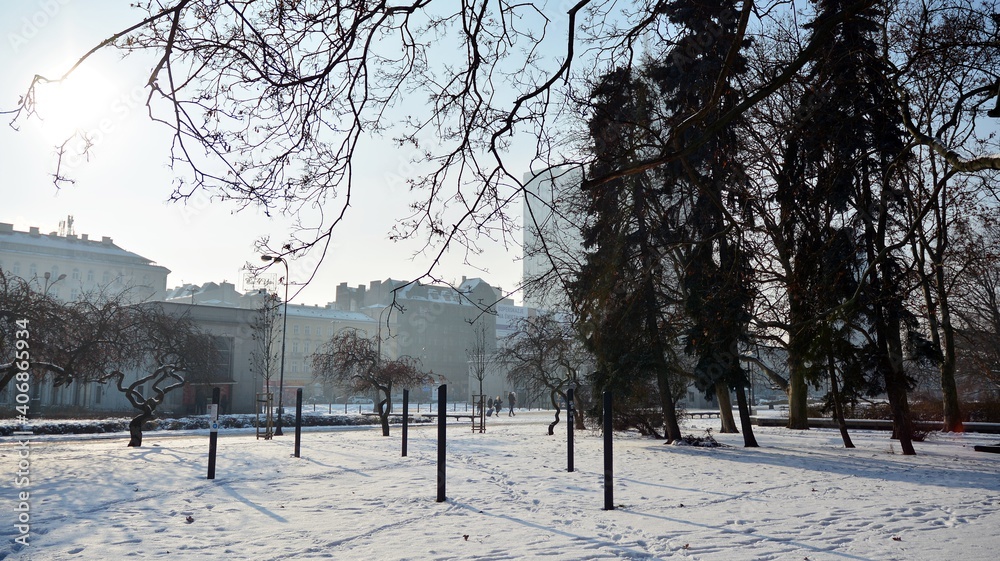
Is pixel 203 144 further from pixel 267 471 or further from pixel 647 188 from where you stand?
pixel 647 188

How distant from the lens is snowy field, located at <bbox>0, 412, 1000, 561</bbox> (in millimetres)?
7027

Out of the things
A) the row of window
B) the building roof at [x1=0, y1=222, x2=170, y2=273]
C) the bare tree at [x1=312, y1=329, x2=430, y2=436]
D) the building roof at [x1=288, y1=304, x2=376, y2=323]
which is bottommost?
the bare tree at [x1=312, y1=329, x2=430, y2=436]

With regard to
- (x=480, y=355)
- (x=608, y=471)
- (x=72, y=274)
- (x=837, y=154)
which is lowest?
(x=608, y=471)

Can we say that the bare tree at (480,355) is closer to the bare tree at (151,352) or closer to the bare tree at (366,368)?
the bare tree at (366,368)

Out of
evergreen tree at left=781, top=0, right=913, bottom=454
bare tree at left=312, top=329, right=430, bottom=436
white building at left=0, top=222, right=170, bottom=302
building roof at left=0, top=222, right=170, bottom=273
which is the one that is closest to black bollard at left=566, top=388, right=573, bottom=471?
evergreen tree at left=781, top=0, right=913, bottom=454

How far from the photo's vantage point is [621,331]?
21.5 metres

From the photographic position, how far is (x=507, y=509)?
31.3 ft

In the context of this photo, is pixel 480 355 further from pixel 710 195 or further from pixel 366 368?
pixel 710 195

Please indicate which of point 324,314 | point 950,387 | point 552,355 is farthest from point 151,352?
point 324,314

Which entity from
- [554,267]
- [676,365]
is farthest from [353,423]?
[554,267]

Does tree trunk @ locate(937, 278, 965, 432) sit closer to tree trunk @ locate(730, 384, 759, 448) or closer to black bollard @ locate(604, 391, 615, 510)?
tree trunk @ locate(730, 384, 759, 448)

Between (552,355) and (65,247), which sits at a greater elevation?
(65,247)

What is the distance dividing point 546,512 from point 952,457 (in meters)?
14.0

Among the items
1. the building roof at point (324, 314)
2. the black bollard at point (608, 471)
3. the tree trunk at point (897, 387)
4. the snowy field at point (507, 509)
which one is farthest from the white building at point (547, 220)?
the building roof at point (324, 314)
